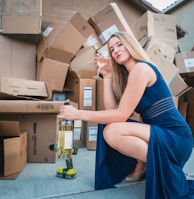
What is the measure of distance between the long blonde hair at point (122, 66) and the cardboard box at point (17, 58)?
1.26 m

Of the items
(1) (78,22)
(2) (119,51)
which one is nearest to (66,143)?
(2) (119,51)

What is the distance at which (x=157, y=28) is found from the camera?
3082mm

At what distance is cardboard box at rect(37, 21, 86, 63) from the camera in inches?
93.8

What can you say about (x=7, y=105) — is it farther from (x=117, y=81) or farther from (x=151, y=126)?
(x=151, y=126)

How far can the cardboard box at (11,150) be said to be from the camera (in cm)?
147

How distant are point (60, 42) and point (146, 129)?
5.29 ft

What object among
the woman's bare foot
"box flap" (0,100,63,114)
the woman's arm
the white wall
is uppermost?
the white wall

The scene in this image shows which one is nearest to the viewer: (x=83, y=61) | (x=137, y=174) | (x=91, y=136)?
(x=137, y=174)

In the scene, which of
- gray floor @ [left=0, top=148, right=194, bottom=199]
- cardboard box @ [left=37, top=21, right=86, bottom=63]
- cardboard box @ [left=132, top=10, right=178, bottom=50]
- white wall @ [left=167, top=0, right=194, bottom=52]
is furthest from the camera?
white wall @ [left=167, top=0, right=194, bottom=52]

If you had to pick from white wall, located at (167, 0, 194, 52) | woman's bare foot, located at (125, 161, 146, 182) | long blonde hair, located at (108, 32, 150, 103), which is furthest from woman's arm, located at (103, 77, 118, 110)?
white wall, located at (167, 0, 194, 52)

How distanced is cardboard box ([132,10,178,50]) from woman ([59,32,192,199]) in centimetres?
185

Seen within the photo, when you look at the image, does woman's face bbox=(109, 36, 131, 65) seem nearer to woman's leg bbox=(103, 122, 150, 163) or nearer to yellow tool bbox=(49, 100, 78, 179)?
woman's leg bbox=(103, 122, 150, 163)

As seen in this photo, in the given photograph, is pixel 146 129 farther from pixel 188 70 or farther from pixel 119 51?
pixel 188 70

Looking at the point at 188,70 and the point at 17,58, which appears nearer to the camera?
the point at 17,58
